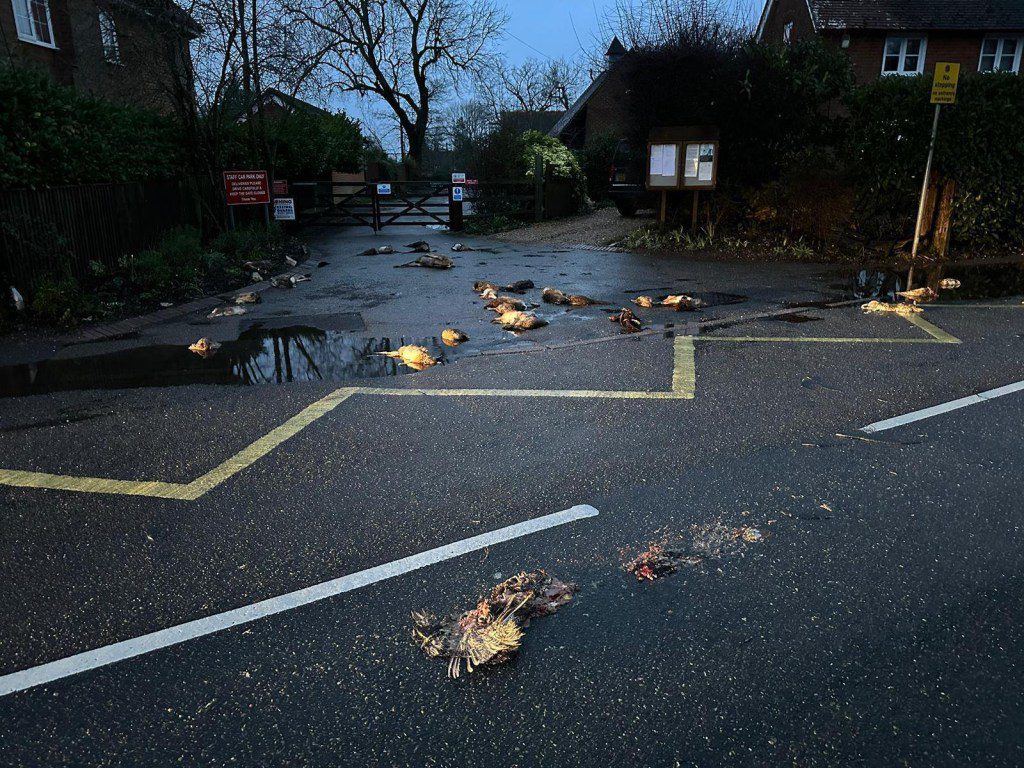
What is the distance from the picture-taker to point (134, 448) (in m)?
5.09

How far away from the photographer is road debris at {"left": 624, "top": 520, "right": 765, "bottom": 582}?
3.49 meters

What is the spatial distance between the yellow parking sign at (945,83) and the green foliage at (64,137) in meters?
12.6

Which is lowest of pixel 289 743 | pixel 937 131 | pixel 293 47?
pixel 289 743

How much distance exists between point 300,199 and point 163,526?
66.7 ft

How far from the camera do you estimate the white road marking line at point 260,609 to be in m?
2.85

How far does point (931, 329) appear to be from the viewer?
8305mm

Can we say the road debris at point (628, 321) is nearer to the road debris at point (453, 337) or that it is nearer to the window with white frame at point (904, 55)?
the road debris at point (453, 337)

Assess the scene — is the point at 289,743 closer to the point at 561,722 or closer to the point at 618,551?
the point at 561,722

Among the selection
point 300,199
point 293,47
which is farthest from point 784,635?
point 300,199

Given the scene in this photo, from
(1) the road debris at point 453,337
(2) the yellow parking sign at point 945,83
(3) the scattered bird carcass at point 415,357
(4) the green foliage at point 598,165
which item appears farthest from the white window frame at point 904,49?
(3) the scattered bird carcass at point 415,357

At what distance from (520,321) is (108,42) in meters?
19.6

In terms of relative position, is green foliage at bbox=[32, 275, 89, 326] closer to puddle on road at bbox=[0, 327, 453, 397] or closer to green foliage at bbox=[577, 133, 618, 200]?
puddle on road at bbox=[0, 327, 453, 397]

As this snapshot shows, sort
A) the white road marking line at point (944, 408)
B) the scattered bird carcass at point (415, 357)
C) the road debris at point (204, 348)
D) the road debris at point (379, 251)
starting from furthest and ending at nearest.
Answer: the road debris at point (379, 251), the road debris at point (204, 348), the scattered bird carcass at point (415, 357), the white road marking line at point (944, 408)

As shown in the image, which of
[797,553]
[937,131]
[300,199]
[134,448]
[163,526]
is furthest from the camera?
[300,199]
